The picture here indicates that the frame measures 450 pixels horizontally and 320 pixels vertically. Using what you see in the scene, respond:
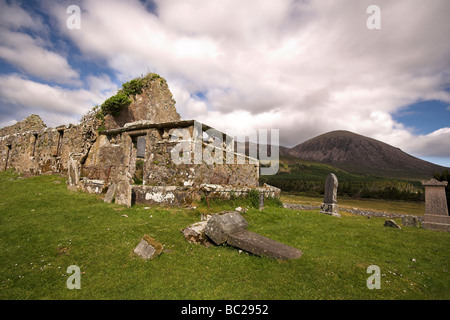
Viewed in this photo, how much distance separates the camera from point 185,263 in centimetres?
460

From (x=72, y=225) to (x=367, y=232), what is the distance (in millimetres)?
10703

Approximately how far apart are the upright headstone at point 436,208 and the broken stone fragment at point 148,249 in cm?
1562

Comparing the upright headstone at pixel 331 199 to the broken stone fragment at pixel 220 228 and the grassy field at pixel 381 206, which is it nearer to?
the broken stone fragment at pixel 220 228

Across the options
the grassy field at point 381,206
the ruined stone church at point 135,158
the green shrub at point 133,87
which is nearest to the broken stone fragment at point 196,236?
the ruined stone church at point 135,158

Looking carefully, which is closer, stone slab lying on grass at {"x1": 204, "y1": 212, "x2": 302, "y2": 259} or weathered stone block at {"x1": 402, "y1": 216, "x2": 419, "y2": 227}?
stone slab lying on grass at {"x1": 204, "y1": 212, "x2": 302, "y2": 259}

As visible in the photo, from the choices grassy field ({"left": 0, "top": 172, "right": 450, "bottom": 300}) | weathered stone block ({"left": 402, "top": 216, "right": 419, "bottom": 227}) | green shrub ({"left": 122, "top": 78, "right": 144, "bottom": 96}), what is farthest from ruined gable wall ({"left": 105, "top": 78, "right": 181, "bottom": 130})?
weathered stone block ({"left": 402, "top": 216, "right": 419, "bottom": 227})

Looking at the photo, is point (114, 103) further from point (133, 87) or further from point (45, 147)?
point (45, 147)

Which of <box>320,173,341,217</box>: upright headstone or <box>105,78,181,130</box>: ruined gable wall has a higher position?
<box>105,78,181,130</box>: ruined gable wall

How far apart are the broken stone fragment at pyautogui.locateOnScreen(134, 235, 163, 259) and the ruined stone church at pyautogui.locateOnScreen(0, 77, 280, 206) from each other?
382 cm

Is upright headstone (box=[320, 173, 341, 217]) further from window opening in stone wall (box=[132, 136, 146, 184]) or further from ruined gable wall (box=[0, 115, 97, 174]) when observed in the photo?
ruined gable wall (box=[0, 115, 97, 174])

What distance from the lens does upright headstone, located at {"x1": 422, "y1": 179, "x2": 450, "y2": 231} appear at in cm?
1163

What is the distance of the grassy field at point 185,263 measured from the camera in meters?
3.62
